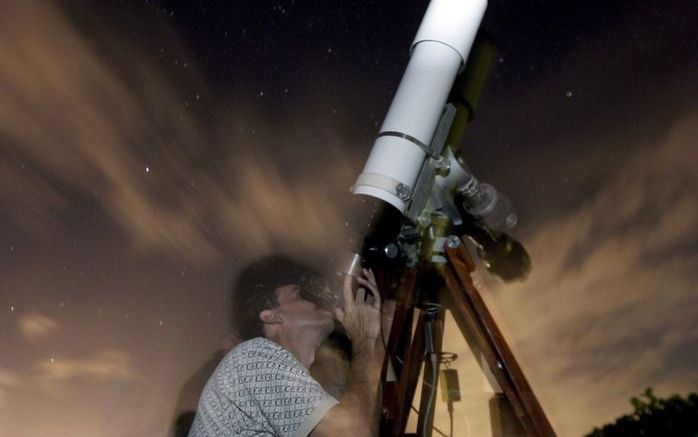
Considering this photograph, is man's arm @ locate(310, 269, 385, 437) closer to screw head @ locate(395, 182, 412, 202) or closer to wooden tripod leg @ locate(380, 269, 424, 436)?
wooden tripod leg @ locate(380, 269, 424, 436)

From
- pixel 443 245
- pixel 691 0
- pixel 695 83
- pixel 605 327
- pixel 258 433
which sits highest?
pixel 691 0

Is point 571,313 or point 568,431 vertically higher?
point 571,313

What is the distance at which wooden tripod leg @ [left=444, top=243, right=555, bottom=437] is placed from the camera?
3.92 ft

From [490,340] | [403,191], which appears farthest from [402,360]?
[403,191]

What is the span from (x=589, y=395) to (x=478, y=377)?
909mm

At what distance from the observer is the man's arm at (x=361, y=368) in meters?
1.23

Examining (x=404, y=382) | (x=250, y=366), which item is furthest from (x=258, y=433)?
(x=404, y=382)

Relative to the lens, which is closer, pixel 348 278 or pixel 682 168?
pixel 348 278

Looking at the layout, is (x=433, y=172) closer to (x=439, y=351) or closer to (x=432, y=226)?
(x=432, y=226)

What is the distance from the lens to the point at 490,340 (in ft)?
4.27

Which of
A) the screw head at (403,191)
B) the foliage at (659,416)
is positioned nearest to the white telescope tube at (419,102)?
the screw head at (403,191)

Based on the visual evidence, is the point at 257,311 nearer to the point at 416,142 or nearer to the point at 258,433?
the point at 258,433

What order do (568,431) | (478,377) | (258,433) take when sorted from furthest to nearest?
(568,431) < (478,377) < (258,433)

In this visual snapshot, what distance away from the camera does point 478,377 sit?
1.91 m
